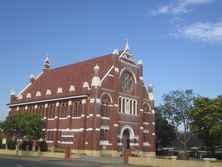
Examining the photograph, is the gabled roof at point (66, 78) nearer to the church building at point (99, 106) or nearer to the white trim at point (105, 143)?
the church building at point (99, 106)

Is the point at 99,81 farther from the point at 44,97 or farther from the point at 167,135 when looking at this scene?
the point at 167,135

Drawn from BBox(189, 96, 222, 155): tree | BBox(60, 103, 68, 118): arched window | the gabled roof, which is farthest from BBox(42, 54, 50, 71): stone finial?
BBox(189, 96, 222, 155): tree

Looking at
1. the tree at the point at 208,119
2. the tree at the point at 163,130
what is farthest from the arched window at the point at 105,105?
the tree at the point at 163,130

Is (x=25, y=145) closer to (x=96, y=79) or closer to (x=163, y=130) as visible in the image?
(x=96, y=79)

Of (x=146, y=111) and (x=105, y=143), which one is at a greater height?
(x=146, y=111)

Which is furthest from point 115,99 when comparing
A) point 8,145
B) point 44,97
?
point 8,145

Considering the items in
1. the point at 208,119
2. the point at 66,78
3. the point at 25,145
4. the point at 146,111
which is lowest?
the point at 25,145

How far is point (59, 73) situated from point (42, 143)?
1885 cm

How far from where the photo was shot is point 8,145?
63375mm

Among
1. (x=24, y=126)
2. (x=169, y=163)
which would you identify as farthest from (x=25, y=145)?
(x=169, y=163)

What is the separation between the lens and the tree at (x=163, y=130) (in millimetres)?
78600

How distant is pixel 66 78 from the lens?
67.9m

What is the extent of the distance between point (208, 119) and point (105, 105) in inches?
659

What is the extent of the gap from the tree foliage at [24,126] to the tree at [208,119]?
996 inches
